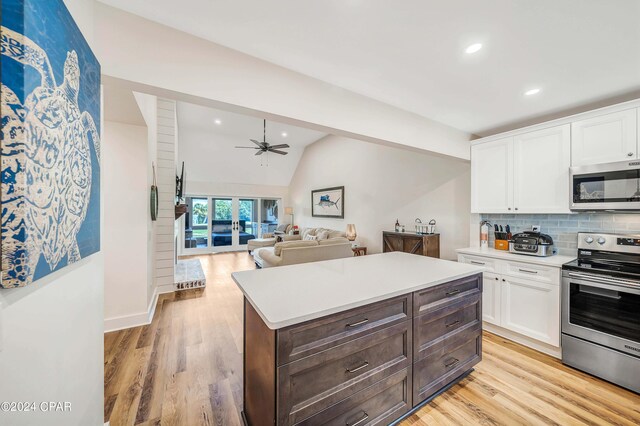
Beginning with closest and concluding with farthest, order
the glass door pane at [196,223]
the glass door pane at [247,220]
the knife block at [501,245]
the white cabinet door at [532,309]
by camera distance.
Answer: the white cabinet door at [532,309] < the knife block at [501,245] < the glass door pane at [196,223] < the glass door pane at [247,220]

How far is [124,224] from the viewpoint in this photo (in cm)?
294

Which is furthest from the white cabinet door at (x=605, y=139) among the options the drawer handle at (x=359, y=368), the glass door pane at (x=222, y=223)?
the glass door pane at (x=222, y=223)

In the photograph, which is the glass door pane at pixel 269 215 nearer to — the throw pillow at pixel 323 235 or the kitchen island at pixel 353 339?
the throw pillow at pixel 323 235

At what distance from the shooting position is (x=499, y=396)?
1932 mm

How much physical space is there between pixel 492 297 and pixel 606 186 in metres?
1.52

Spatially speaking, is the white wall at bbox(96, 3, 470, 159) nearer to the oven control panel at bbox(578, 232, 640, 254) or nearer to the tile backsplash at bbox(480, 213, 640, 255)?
the tile backsplash at bbox(480, 213, 640, 255)

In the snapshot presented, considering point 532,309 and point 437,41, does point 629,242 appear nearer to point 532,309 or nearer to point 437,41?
point 532,309

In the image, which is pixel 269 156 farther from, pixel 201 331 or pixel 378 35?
pixel 378 35

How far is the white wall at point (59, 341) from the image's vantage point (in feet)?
2.27

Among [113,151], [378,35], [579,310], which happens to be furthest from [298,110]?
[579,310]

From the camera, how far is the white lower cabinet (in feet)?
7.97

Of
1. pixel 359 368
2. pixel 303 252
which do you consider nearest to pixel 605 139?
pixel 359 368

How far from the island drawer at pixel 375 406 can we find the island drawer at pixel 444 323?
20cm

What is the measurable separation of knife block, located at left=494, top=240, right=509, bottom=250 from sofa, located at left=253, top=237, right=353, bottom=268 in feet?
7.31
